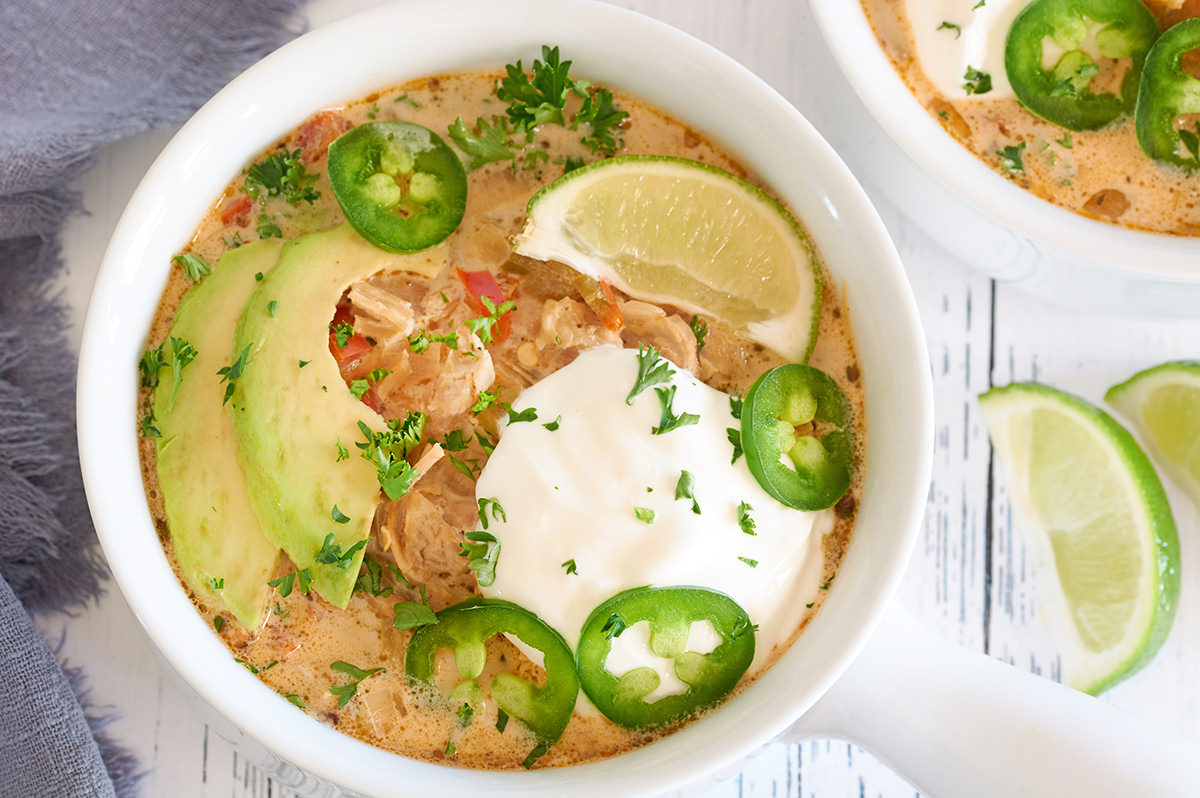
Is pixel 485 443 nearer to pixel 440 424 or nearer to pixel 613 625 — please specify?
pixel 440 424

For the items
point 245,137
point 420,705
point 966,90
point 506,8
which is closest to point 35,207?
point 245,137

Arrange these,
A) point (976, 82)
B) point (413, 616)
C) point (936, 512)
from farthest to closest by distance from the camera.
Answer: point (936, 512), point (976, 82), point (413, 616)

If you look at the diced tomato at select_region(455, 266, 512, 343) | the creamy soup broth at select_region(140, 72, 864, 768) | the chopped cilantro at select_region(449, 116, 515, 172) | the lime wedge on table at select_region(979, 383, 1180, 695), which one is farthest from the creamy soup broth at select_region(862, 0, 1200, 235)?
the diced tomato at select_region(455, 266, 512, 343)

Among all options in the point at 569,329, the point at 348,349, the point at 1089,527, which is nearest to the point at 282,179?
the point at 348,349

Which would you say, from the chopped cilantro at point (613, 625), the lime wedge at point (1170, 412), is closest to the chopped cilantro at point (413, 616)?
the chopped cilantro at point (613, 625)

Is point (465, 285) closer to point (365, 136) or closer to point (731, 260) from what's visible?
point (365, 136)

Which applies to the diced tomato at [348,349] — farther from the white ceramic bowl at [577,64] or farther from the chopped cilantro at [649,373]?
the chopped cilantro at [649,373]
